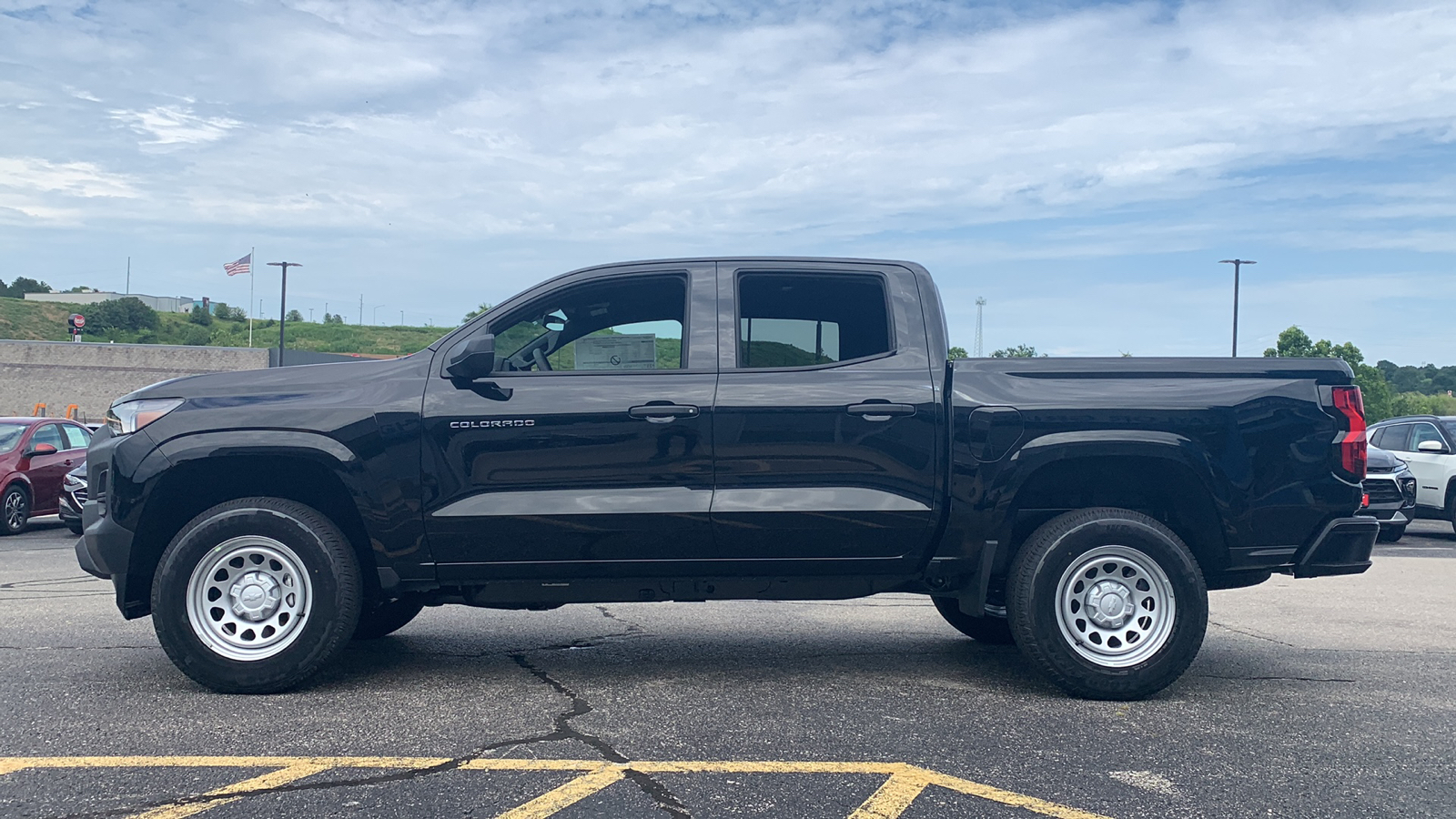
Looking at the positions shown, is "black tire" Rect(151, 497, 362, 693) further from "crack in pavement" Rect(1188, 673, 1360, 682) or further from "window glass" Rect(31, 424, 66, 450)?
"window glass" Rect(31, 424, 66, 450)

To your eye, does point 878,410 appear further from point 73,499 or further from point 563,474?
point 73,499

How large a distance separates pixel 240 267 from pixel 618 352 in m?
43.2

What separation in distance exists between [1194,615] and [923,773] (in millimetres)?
1791

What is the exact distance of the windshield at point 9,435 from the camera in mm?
14094

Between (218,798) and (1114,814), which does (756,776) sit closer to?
(1114,814)

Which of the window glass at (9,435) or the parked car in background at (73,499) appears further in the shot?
the window glass at (9,435)

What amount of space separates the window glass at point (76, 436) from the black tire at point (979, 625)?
13.1 meters

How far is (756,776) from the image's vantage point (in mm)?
3887

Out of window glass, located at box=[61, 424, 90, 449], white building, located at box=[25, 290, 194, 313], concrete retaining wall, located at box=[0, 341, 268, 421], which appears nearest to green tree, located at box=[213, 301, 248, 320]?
white building, located at box=[25, 290, 194, 313]

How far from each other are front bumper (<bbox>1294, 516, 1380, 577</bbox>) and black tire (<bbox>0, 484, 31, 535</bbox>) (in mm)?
14237

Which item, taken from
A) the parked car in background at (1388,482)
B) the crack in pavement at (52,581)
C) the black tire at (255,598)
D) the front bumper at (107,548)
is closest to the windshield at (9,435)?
the crack in pavement at (52,581)

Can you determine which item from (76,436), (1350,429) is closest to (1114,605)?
(1350,429)

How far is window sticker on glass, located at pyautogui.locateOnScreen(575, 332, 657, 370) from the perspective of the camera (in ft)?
Answer: 17.4

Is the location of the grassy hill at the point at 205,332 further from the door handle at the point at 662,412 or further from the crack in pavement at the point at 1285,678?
the crack in pavement at the point at 1285,678
